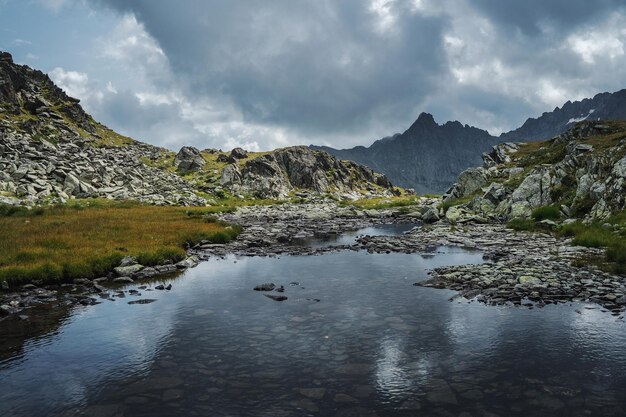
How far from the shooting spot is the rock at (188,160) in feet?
456

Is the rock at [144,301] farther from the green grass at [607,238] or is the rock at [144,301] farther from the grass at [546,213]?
the grass at [546,213]

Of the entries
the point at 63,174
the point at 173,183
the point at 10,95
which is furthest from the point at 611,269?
the point at 10,95

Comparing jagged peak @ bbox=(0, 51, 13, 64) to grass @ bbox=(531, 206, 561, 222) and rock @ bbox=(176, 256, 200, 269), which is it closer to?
rock @ bbox=(176, 256, 200, 269)

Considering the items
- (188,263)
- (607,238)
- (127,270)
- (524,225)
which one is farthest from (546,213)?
(127,270)

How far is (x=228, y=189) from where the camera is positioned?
120812 millimetres

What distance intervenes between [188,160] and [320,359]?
137034mm

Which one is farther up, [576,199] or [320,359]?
[576,199]

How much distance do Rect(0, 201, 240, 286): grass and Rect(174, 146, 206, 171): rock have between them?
96029 mm

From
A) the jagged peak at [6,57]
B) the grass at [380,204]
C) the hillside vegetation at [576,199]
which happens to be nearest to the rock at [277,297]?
the hillside vegetation at [576,199]

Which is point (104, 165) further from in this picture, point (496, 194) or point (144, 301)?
point (144, 301)

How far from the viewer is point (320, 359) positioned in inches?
496

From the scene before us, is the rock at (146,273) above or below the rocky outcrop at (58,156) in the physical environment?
below

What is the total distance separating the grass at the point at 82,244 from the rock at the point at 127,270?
689mm

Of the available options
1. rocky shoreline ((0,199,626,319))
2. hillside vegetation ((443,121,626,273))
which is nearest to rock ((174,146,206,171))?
hillside vegetation ((443,121,626,273))
